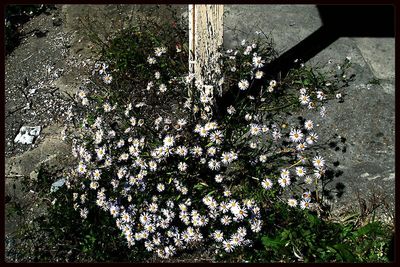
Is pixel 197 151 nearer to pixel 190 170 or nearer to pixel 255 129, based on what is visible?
pixel 190 170

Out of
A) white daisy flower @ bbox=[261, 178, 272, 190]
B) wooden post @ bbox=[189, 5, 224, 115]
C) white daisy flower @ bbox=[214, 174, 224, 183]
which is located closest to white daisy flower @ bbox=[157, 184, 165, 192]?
white daisy flower @ bbox=[214, 174, 224, 183]

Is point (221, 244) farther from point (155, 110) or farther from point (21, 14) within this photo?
point (21, 14)

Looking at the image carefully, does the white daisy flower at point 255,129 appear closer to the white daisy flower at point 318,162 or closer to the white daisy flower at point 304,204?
the white daisy flower at point 318,162

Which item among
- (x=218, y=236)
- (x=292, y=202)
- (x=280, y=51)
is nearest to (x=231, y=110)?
(x=292, y=202)

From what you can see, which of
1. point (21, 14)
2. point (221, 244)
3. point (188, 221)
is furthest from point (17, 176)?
point (21, 14)

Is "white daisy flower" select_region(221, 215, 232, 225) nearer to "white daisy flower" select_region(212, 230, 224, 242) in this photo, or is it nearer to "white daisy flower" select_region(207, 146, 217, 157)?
"white daisy flower" select_region(212, 230, 224, 242)

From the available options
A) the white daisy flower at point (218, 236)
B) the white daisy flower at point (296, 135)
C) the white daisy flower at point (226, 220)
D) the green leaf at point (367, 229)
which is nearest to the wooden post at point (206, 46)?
the white daisy flower at point (296, 135)
